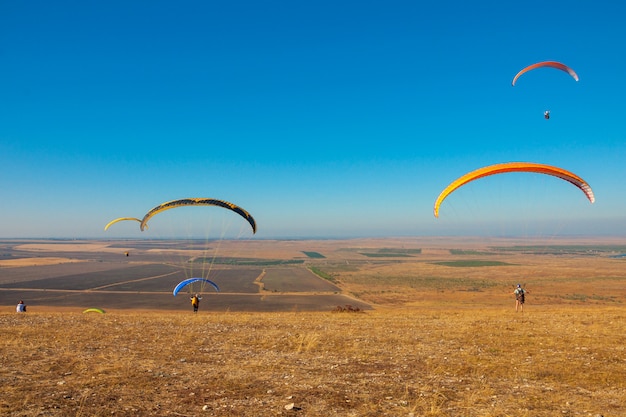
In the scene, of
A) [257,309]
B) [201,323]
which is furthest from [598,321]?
[257,309]

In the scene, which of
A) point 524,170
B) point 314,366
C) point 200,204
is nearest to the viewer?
point 314,366

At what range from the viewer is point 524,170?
13.9 m

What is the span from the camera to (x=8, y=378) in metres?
8.16

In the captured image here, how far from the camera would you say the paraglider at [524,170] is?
13766 mm

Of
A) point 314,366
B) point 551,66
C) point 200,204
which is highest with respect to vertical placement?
point 551,66

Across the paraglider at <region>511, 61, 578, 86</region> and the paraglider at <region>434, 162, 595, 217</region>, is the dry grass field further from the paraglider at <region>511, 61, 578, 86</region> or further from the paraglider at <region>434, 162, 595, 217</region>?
the paraglider at <region>511, 61, 578, 86</region>

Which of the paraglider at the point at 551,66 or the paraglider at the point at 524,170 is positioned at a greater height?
the paraglider at the point at 551,66

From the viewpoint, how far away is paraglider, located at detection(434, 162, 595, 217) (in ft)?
45.2

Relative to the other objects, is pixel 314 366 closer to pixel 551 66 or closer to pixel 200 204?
pixel 200 204

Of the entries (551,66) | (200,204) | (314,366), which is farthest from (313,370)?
(551,66)

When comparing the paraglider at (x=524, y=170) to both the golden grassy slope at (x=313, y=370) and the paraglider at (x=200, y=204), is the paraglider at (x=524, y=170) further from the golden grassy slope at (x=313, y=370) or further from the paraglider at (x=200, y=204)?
the paraglider at (x=200, y=204)

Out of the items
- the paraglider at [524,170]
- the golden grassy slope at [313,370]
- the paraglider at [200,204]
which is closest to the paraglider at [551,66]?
the paraglider at [524,170]

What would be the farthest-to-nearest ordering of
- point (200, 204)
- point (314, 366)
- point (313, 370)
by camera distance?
point (200, 204)
point (314, 366)
point (313, 370)

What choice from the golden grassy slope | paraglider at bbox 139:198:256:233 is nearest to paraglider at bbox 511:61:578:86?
the golden grassy slope
